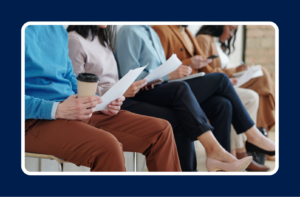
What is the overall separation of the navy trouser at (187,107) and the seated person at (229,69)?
0.66m

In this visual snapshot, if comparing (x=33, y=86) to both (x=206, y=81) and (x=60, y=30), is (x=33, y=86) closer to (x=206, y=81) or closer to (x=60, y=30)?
(x=60, y=30)

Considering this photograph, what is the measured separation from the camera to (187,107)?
1.09 meters

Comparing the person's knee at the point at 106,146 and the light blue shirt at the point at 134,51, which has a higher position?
the light blue shirt at the point at 134,51

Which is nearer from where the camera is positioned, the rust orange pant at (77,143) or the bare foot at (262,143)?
the rust orange pant at (77,143)

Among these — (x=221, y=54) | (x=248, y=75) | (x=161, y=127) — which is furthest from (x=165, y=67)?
(x=221, y=54)

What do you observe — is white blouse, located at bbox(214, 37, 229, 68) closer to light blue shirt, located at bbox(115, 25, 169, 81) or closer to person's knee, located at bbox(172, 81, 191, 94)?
light blue shirt, located at bbox(115, 25, 169, 81)

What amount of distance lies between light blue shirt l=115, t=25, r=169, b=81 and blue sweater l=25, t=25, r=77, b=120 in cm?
37

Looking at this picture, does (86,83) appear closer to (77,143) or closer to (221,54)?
(77,143)

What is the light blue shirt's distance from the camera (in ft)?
4.25

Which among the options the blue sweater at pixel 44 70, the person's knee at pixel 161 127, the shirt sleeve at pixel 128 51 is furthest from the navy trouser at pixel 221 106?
the blue sweater at pixel 44 70

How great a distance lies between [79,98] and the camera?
76 cm

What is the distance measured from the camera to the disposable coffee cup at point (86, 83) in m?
0.73

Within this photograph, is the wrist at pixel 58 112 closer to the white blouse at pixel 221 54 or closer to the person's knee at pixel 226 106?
the person's knee at pixel 226 106

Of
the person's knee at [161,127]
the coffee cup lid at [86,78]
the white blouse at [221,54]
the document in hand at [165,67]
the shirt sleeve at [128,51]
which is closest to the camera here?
the coffee cup lid at [86,78]
